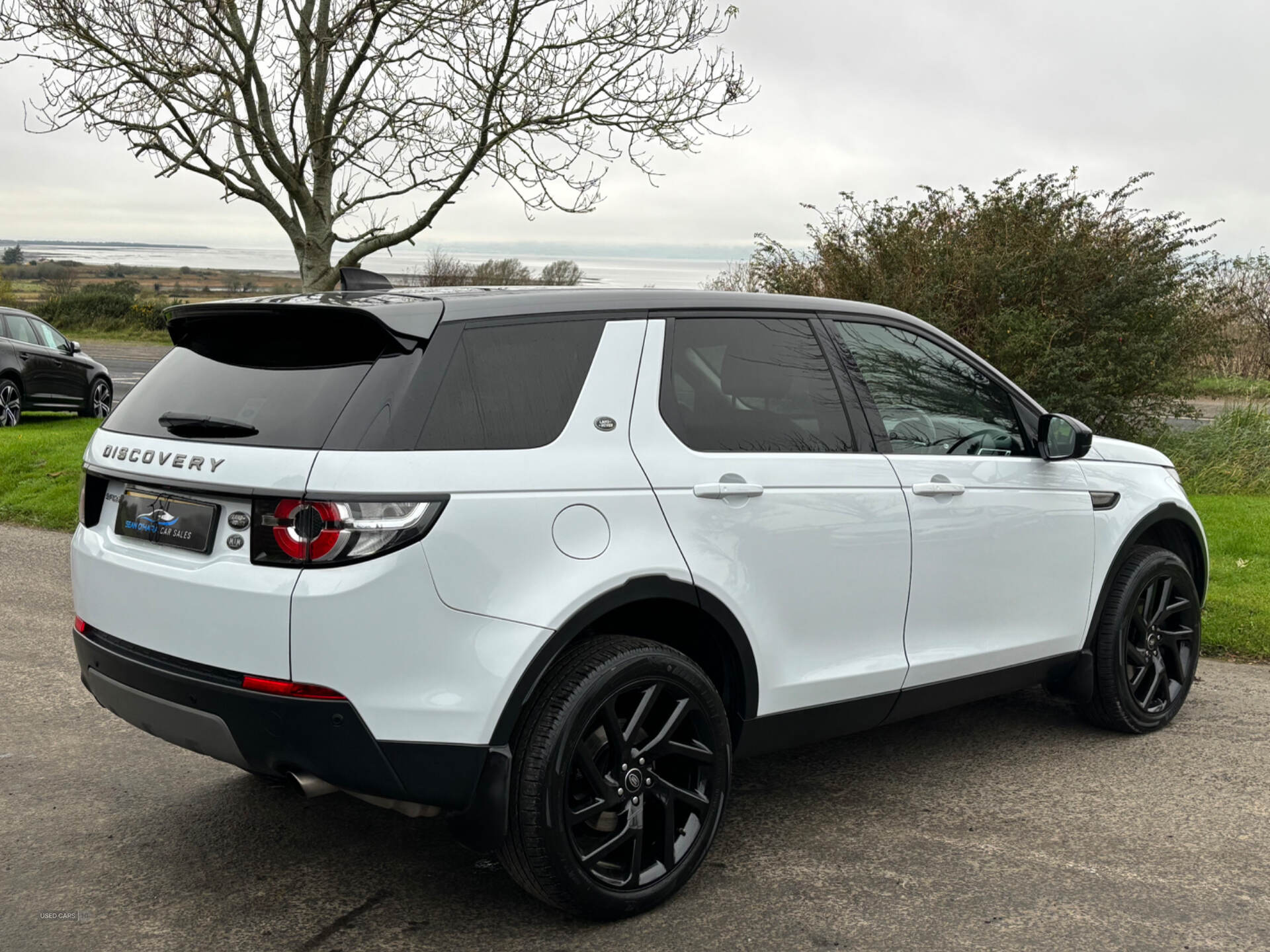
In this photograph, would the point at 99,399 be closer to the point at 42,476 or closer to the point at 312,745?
the point at 42,476

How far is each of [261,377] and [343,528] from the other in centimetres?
64

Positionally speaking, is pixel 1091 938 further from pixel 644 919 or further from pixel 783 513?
pixel 783 513

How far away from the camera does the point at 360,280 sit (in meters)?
4.02

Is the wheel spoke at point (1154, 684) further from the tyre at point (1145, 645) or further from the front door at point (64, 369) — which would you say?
the front door at point (64, 369)

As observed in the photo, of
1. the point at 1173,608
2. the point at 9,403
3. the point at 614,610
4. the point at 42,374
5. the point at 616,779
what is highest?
the point at 614,610

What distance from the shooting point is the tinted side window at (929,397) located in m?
4.23

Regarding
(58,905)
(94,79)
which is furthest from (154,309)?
(58,905)

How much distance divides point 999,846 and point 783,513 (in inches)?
52.5

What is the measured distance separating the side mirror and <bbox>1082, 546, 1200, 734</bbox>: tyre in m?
0.71

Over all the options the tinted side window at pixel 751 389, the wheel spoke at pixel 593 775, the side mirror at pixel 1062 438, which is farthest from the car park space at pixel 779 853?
the tinted side window at pixel 751 389

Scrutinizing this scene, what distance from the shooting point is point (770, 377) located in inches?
155

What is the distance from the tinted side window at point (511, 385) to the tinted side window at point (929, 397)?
121cm

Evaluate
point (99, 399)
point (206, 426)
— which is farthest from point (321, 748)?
point (99, 399)

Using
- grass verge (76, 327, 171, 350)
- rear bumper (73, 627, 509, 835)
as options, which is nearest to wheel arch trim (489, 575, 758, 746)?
rear bumper (73, 627, 509, 835)
